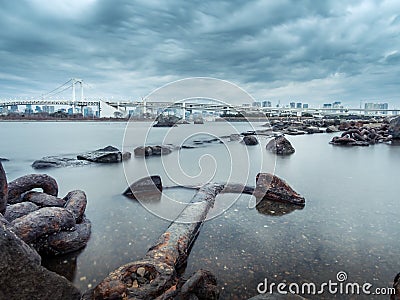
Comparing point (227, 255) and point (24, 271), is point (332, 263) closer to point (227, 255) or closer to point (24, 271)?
point (227, 255)

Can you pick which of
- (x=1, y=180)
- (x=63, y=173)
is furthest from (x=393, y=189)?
(x=63, y=173)

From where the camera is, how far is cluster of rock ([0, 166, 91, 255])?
2.48 m

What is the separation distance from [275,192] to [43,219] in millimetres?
3385

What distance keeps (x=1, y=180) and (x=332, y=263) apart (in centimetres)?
324

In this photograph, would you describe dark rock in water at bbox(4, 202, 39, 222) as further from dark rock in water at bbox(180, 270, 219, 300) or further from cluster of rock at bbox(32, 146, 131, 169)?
cluster of rock at bbox(32, 146, 131, 169)

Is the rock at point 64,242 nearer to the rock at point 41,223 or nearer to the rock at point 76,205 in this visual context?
the rock at point 41,223

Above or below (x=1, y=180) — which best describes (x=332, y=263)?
below

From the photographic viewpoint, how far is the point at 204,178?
21.7ft

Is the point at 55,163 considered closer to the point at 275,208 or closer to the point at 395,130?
the point at 275,208

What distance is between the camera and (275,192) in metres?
4.52

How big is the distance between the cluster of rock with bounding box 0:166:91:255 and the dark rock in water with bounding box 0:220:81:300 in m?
0.37

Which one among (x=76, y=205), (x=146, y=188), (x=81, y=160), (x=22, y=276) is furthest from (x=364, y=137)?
(x=22, y=276)

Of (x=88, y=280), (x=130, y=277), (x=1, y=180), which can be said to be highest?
(x=1, y=180)

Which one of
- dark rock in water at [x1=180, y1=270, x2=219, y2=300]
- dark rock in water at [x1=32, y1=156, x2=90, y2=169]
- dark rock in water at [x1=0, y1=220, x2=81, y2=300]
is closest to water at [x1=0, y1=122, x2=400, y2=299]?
dark rock in water at [x1=180, y1=270, x2=219, y2=300]
